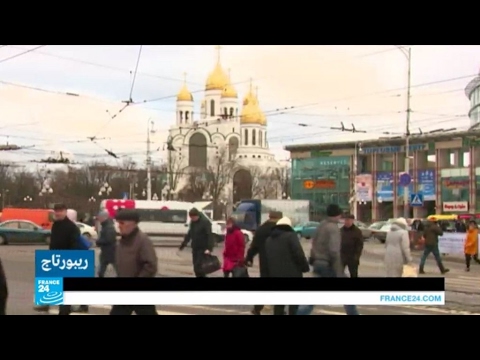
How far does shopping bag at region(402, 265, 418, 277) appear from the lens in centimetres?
717

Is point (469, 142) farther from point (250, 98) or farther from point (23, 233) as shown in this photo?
Result: point (23, 233)

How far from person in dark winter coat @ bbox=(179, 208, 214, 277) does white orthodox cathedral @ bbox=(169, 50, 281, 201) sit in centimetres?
31

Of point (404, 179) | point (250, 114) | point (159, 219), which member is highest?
point (250, 114)

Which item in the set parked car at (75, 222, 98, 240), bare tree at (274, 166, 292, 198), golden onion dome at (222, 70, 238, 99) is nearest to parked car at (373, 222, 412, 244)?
bare tree at (274, 166, 292, 198)

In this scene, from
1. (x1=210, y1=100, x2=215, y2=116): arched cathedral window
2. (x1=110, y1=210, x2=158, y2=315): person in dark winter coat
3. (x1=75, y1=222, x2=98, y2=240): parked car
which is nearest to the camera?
(x1=110, y1=210, x2=158, y2=315): person in dark winter coat

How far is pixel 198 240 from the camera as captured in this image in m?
7.20

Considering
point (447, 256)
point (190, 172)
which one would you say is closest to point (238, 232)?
point (190, 172)

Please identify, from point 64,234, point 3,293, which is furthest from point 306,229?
point 3,293

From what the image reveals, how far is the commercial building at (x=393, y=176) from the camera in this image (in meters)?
7.34

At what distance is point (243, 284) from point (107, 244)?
1045 millimetres

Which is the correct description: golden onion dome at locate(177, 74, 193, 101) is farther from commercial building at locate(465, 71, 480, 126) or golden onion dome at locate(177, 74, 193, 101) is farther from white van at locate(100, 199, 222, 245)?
commercial building at locate(465, 71, 480, 126)

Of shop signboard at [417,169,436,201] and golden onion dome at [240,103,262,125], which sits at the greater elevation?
golden onion dome at [240,103,262,125]

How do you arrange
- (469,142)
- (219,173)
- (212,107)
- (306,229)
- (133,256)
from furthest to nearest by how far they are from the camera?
(219,173), (212,107), (469,142), (306,229), (133,256)
